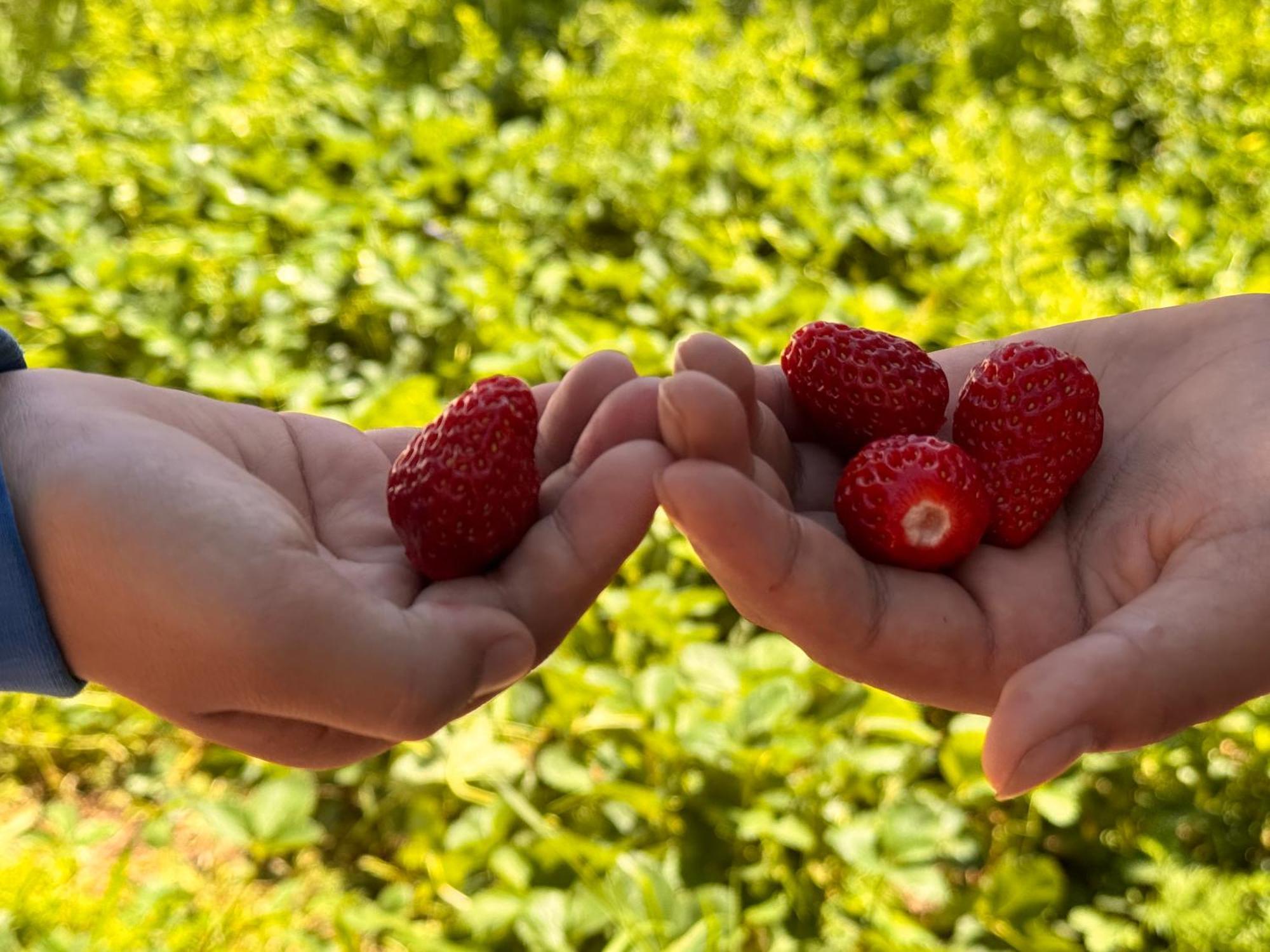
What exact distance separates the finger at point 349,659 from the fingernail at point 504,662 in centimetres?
2

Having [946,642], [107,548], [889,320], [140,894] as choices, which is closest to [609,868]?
[140,894]

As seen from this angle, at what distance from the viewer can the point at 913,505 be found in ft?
4.29

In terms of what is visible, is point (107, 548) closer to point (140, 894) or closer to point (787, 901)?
point (140, 894)

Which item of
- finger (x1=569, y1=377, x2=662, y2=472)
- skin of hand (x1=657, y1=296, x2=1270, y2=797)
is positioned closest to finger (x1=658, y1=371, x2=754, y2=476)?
skin of hand (x1=657, y1=296, x2=1270, y2=797)

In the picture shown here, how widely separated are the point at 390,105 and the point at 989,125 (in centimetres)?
169

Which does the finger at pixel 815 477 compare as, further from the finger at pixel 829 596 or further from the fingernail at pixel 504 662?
the fingernail at pixel 504 662

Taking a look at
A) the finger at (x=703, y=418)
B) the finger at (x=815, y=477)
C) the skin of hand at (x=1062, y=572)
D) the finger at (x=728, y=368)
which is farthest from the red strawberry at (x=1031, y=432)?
the finger at (x=703, y=418)

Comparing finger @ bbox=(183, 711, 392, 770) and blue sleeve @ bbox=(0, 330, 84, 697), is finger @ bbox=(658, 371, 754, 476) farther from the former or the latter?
blue sleeve @ bbox=(0, 330, 84, 697)

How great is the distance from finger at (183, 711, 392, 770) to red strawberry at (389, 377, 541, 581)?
0.65 feet

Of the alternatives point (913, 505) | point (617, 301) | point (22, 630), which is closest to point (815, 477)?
point (913, 505)

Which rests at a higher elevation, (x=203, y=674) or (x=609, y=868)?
(x=203, y=674)

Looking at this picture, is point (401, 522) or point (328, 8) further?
point (328, 8)

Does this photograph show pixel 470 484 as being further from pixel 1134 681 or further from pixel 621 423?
pixel 1134 681

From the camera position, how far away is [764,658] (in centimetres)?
204
